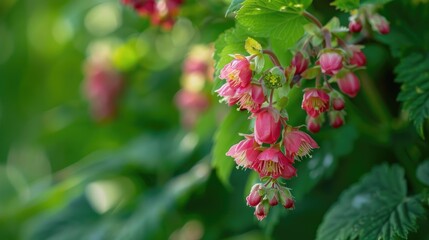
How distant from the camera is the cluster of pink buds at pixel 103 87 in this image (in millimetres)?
2143

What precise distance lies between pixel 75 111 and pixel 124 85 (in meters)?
0.24

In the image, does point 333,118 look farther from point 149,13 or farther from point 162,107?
point 162,107

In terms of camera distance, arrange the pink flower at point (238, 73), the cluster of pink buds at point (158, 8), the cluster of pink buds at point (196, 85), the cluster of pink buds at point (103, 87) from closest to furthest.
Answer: the pink flower at point (238, 73) < the cluster of pink buds at point (158, 8) < the cluster of pink buds at point (196, 85) < the cluster of pink buds at point (103, 87)

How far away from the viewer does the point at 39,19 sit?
10.2 feet

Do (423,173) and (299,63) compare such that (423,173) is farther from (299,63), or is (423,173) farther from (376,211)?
(299,63)

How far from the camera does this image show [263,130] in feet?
3.18

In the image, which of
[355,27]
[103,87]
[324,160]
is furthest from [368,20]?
[103,87]

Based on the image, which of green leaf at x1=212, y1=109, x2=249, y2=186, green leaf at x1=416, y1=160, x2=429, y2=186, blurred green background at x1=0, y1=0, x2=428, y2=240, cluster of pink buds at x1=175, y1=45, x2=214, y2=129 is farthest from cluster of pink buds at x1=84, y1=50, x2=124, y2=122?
green leaf at x1=416, y1=160, x2=429, y2=186

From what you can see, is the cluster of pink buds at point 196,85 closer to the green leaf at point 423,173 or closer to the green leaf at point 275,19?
the green leaf at point 423,173

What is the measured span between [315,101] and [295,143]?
6 cm

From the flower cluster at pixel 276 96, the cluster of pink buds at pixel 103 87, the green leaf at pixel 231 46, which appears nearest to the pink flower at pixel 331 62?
the flower cluster at pixel 276 96

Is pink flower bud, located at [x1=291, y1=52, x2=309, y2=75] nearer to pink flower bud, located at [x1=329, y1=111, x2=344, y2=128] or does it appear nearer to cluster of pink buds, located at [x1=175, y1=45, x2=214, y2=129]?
pink flower bud, located at [x1=329, y1=111, x2=344, y2=128]

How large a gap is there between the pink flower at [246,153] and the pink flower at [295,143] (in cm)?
4

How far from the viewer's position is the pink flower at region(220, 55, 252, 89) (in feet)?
3.16
